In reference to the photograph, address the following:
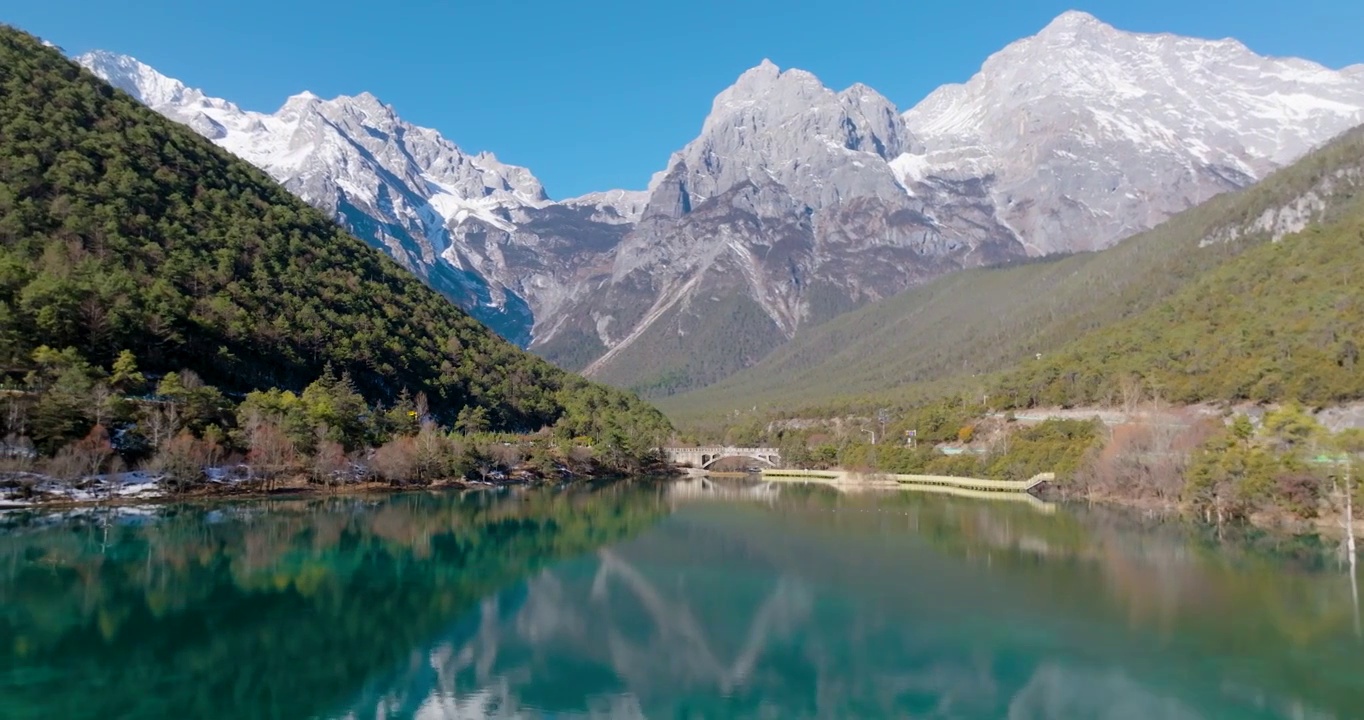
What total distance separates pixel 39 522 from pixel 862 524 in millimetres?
52617

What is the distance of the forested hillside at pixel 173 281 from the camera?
66.4m

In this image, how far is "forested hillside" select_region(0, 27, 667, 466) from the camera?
6644 cm

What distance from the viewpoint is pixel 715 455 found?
495 feet

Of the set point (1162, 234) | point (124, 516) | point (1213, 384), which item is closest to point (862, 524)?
point (1213, 384)

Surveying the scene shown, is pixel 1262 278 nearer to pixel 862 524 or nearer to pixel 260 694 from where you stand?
pixel 862 524

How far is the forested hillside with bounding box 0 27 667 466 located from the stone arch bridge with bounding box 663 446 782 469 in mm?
26197

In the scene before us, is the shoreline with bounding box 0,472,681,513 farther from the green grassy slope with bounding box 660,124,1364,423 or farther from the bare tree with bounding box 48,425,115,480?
the green grassy slope with bounding box 660,124,1364,423

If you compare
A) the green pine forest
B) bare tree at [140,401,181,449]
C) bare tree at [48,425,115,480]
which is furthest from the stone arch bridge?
bare tree at [48,425,115,480]

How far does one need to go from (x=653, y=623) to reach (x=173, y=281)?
226 ft

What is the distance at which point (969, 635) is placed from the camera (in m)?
31.8

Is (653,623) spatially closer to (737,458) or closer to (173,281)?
(173,281)

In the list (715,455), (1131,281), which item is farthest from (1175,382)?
(1131,281)

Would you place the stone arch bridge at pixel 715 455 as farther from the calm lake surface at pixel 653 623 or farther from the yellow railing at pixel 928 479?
the calm lake surface at pixel 653 623

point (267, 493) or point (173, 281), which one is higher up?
point (173, 281)
